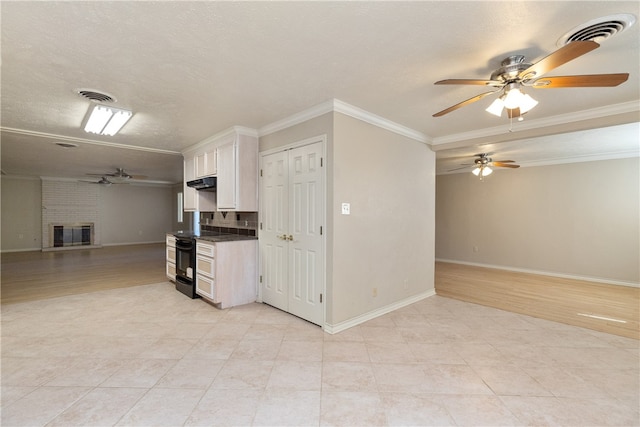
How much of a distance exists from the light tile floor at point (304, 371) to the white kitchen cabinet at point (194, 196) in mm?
1968

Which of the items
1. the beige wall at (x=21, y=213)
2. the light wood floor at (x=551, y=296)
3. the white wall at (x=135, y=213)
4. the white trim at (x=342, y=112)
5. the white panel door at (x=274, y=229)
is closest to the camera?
the white trim at (x=342, y=112)

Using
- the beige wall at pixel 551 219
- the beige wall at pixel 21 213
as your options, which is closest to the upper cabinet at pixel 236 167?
the beige wall at pixel 551 219

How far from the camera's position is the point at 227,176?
404 cm

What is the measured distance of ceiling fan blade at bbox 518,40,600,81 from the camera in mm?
1428

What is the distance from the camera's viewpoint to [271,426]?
67.4 inches

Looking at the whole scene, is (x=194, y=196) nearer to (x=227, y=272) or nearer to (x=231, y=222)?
(x=231, y=222)

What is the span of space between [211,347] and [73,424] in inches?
42.6

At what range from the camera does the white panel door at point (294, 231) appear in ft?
10.5

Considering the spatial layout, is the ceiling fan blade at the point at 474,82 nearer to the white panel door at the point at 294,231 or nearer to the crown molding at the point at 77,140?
the white panel door at the point at 294,231

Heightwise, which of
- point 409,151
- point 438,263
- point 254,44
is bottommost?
point 438,263

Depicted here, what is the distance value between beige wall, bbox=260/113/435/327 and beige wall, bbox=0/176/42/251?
9.61 meters

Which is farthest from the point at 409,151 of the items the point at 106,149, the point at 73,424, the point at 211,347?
Answer: the point at 106,149

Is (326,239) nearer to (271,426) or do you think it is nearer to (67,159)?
(271,426)

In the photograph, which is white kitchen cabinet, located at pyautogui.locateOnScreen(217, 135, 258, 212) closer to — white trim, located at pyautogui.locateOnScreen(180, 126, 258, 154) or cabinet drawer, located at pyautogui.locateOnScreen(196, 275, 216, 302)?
white trim, located at pyautogui.locateOnScreen(180, 126, 258, 154)
